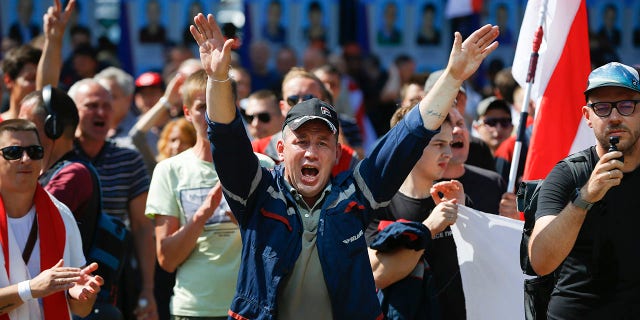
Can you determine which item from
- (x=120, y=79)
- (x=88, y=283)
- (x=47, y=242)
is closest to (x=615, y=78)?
(x=88, y=283)

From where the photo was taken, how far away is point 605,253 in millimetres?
4684

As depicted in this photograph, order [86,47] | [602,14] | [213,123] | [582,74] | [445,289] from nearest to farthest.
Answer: [213,123], [445,289], [582,74], [86,47], [602,14]

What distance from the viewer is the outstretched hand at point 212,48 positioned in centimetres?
445

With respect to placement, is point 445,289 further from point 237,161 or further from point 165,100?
point 165,100

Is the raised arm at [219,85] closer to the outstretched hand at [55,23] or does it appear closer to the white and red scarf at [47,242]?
the white and red scarf at [47,242]

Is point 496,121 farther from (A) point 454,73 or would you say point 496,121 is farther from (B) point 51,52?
(A) point 454,73

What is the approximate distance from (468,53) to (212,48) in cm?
104

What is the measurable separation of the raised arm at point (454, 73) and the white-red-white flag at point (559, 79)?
1588 millimetres

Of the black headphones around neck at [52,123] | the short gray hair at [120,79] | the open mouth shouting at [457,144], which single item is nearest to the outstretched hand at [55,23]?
the black headphones around neck at [52,123]

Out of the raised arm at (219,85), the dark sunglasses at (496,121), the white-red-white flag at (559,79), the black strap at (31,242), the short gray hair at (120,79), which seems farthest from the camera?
the short gray hair at (120,79)

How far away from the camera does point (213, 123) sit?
4.45 metres

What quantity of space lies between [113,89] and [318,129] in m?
4.70

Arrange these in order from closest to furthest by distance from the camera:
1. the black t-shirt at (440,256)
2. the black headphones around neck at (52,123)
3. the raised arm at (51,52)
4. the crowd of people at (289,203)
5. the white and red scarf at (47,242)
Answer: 1. the crowd of people at (289,203)
2. the white and red scarf at (47,242)
3. the black t-shirt at (440,256)
4. the black headphones around neck at (52,123)
5. the raised arm at (51,52)

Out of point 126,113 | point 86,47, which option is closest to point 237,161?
point 126,113
